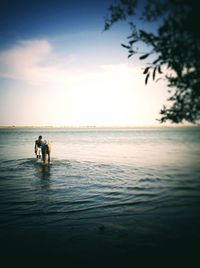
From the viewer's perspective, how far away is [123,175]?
15.9 metres

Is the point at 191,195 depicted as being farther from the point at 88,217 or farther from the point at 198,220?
the point at 88,217

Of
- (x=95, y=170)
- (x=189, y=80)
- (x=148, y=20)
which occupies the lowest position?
(x=95, y=170)

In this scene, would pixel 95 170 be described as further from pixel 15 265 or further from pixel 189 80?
pixel 189 80

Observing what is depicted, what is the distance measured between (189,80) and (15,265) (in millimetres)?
5869

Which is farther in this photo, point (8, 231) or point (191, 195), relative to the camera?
point (191, 195)

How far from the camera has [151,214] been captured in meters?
8.59

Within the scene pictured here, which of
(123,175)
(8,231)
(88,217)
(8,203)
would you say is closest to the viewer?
(8,231)

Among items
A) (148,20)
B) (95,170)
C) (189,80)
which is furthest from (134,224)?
(95,170)

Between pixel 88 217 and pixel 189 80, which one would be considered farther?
pixel 88 217

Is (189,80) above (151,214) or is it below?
above

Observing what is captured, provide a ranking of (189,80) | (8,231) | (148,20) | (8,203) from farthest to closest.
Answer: (8,203)
(8,231)
(148,20)
(189,80)

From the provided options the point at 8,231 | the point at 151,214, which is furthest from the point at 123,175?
the point at 8,231

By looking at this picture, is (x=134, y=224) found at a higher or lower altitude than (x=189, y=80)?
lower

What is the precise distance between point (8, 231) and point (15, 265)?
1.94 meters
